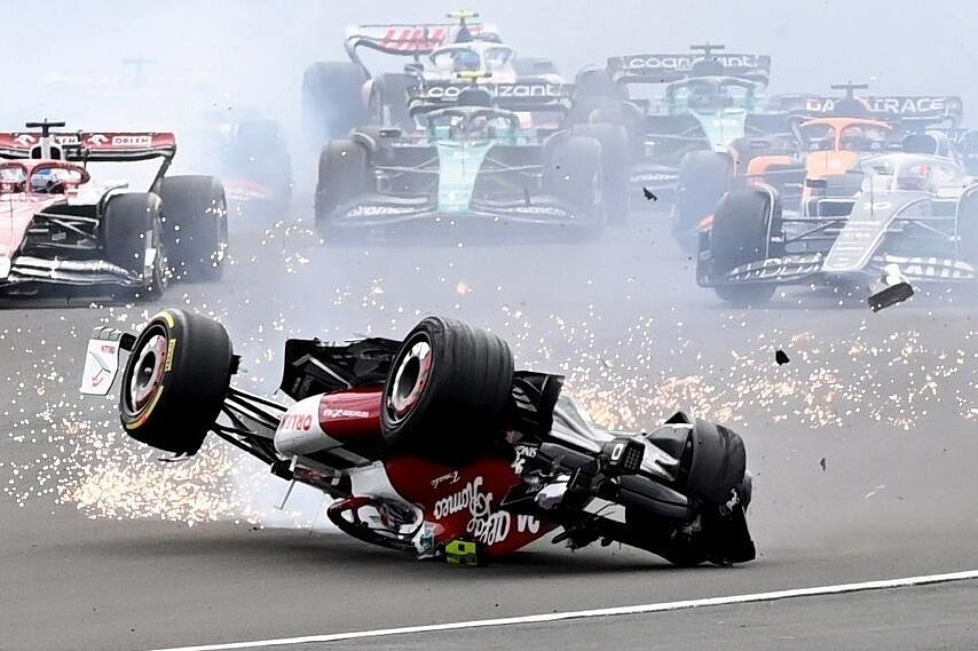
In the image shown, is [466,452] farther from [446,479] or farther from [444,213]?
[444,213]

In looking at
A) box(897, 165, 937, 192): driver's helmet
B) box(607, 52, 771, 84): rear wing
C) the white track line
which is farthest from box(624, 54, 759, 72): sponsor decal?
the white track line

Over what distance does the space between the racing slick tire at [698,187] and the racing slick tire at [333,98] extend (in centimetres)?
961

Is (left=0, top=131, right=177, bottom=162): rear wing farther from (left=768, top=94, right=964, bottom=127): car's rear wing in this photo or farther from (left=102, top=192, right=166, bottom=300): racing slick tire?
(left=768, top=94, right=964, bottom=127): car's rear wing

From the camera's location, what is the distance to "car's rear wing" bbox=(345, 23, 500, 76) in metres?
30.7

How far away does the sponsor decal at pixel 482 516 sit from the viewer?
8.27 meters

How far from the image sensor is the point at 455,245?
2234cm

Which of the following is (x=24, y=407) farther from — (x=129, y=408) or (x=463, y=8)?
(x=463, y=8)

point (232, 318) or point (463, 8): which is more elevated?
point (463, 8)

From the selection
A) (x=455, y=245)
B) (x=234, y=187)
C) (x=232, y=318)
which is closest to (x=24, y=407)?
(x=232, y=318)

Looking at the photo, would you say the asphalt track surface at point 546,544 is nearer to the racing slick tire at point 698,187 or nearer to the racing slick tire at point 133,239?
the racing slick tire at point 133,239

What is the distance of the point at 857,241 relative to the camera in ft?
58.9

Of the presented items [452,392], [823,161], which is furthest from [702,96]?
[452,392]

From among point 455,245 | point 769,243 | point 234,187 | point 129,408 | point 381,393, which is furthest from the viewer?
point 234,187

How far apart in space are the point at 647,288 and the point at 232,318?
4.17 metres
